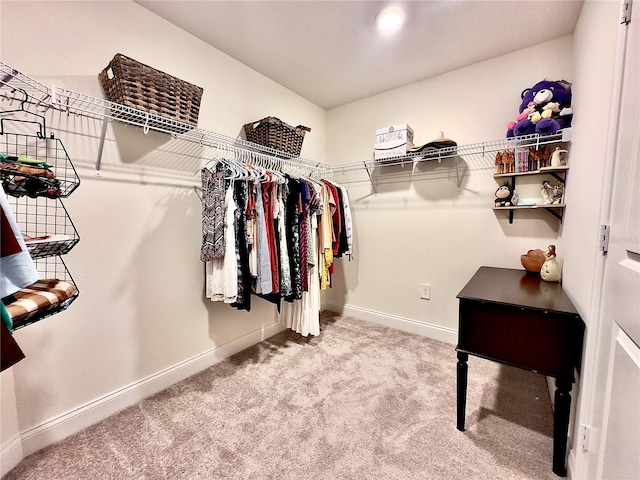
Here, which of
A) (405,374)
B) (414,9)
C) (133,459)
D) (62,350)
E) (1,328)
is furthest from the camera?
(405,374)

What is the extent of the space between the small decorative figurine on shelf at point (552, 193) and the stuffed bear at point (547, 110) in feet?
1.22

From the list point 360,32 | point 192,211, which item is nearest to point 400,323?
point 192,211

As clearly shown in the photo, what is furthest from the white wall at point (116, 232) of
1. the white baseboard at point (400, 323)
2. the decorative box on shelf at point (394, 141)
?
the white baseboard at point (400, 323)

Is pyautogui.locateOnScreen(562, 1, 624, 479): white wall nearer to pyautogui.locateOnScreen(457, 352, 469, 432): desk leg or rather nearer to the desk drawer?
the desk drawer

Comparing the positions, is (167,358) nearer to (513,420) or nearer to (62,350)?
(62,350)

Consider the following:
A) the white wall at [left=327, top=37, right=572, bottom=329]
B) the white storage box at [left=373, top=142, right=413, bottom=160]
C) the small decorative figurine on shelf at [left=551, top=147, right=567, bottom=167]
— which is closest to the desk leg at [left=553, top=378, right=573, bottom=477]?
the white wall at [left=327, top=37, right=572, bottom=329]

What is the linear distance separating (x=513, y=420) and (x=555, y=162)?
1.55 m

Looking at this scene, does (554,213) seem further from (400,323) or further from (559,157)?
(400,323)

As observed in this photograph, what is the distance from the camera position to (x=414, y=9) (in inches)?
62.4

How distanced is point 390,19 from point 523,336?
187 centimetres

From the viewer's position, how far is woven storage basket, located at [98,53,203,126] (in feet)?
4.20

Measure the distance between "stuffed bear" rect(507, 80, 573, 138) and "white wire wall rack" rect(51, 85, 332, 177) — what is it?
1607 millimetres

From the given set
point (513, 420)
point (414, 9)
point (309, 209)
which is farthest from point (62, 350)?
point (414, 9)

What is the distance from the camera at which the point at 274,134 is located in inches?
78.0
